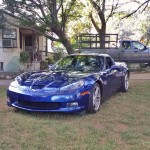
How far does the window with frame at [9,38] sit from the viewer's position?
17.4 meters

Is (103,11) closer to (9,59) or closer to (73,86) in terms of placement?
(9,59)

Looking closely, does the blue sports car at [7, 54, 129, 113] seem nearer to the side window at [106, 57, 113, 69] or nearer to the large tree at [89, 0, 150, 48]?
the side window at [106, 57, 113, 69]

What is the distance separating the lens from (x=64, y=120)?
5613 millimetres

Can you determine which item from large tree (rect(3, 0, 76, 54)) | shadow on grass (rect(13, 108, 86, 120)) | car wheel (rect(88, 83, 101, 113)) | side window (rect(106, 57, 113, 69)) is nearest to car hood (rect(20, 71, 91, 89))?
→ car wheel (rect(88, 83, 101, 113))

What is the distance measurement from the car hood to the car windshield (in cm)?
44

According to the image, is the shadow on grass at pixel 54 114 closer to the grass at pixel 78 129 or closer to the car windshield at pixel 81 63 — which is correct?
the grass at pixel 78 129

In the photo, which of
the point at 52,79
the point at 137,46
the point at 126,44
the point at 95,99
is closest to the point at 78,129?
the point at 95,99

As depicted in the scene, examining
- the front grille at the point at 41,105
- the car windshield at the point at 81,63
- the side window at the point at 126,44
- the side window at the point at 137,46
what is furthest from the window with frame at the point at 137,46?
the front grille at the point at 41,105

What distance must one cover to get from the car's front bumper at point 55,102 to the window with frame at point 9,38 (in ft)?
39.7

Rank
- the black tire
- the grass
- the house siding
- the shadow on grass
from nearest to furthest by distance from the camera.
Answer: the grass
the shadow on grass
the black tire
the house siding

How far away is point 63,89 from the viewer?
5.73 m

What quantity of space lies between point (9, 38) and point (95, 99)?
12.4 m

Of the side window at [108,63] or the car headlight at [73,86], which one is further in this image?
the side window at [108,63]

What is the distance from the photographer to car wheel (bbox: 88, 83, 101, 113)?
603cm
